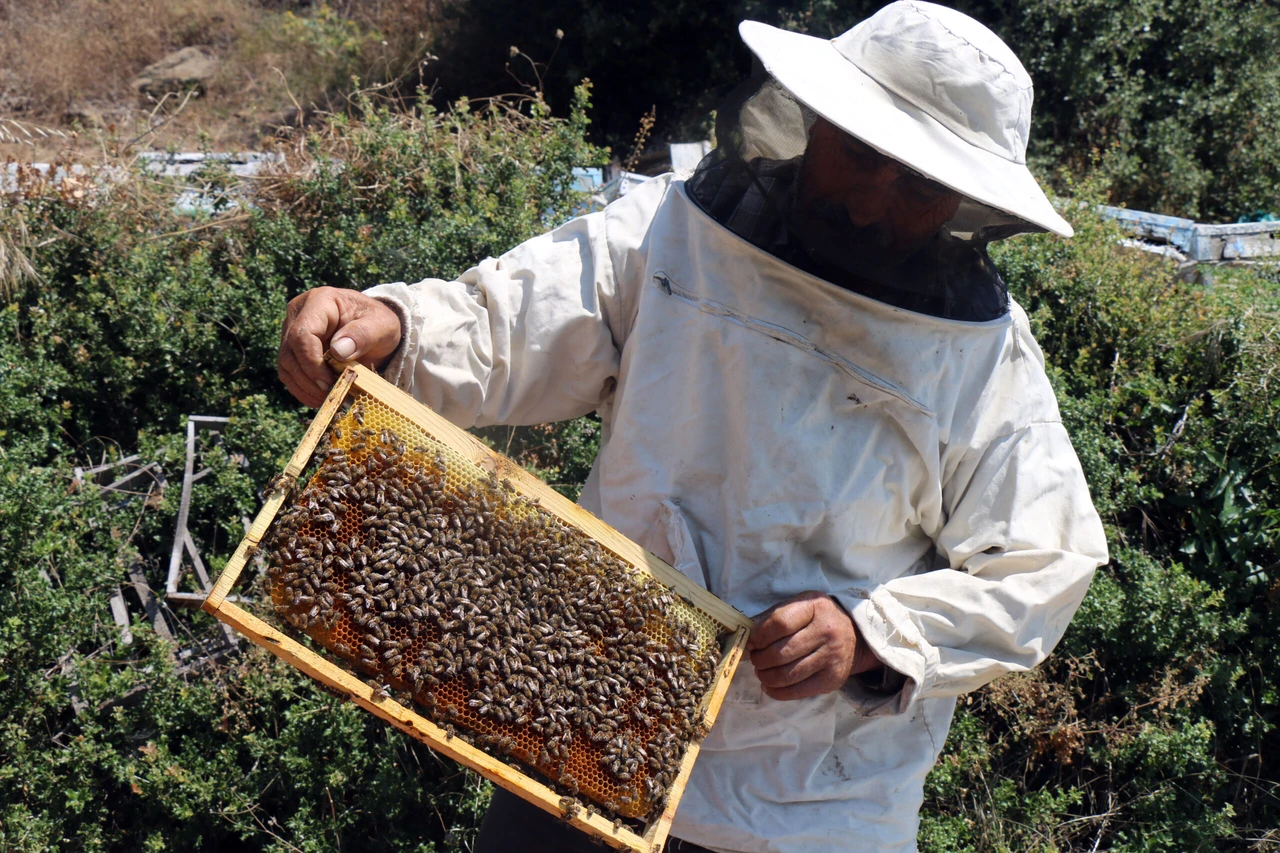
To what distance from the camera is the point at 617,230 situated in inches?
106

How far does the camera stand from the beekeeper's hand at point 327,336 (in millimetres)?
2285

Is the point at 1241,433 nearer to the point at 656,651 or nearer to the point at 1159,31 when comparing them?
the point at 656,651

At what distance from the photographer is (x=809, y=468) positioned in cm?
247

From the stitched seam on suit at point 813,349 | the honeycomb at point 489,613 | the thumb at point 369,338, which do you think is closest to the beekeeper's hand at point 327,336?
the thumb at point 369,338

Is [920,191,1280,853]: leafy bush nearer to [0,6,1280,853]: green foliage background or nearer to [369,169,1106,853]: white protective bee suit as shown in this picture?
[0,6,1280,853]: green foliage background

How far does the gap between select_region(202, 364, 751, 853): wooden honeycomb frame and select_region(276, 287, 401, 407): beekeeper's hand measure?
0.28 ft

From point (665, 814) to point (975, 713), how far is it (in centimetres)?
356

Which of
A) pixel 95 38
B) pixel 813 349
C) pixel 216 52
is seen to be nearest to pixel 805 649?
pixel 813 349

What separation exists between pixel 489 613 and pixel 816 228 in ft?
4.23

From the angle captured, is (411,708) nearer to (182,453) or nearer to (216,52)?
(182,453)

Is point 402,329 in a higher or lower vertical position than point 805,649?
higher

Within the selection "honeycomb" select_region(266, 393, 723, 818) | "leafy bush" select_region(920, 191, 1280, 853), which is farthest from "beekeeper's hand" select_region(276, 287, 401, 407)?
"leafy bush" select_region(920, 191, 1280, 853)

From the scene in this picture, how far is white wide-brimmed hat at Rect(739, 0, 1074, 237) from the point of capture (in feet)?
7.03

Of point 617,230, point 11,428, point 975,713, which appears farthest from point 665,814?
point 11,428
